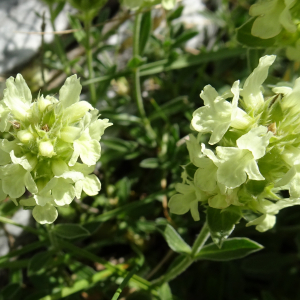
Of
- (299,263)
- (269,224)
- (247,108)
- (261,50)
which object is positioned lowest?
(299,263)

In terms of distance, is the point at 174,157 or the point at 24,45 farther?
the point at 24,45

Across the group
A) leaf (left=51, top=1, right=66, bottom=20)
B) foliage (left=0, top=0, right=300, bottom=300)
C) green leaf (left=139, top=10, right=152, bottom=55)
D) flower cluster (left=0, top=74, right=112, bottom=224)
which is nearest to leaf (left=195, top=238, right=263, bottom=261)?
foliage (left=0, top=0, right=300, bottom=300)

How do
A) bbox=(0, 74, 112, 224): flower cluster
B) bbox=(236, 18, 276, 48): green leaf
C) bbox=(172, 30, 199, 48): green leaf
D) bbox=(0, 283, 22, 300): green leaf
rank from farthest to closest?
bbox=(172, 30, 199, 48): green leaf
bbox=(0, 283, 22, 300): green leaf
bbox=(236, 18, 276, 48): green leaf
bbox=(0, 74, 112, 224): flower cluster

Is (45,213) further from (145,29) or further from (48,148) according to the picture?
(145,29)

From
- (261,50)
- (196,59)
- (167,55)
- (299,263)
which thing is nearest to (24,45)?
(167,55)

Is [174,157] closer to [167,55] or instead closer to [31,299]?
[167,55]

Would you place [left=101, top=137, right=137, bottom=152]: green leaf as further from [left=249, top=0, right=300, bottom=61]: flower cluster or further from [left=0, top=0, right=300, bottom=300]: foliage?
[left=249, top=0, right=300, bottom=61]: flower cluster

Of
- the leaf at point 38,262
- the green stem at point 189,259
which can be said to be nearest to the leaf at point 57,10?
the leaf at point 38,262
